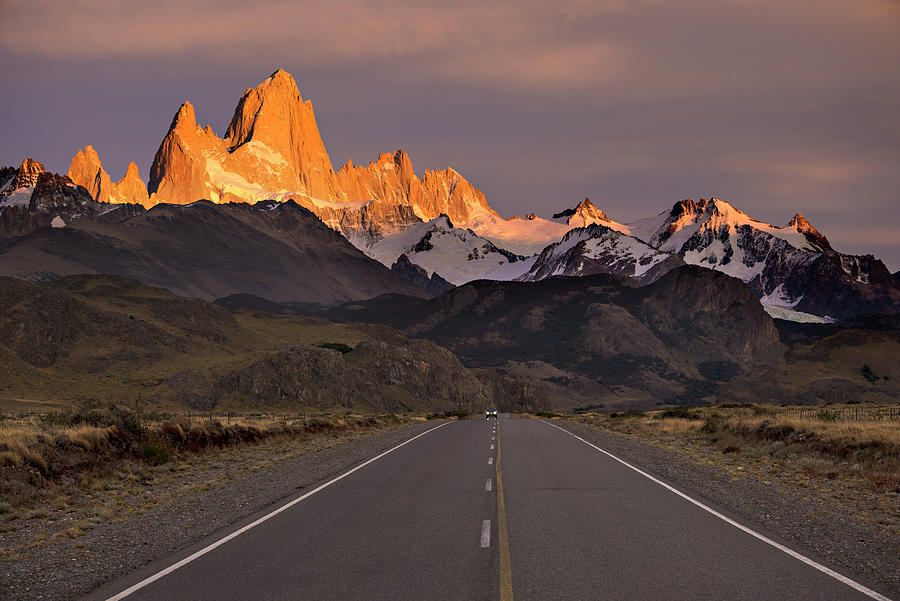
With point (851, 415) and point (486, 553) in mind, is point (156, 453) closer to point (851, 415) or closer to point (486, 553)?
point (486, 553)

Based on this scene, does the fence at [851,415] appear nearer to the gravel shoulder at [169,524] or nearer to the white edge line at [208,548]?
the gravel shoulder at [169,524]

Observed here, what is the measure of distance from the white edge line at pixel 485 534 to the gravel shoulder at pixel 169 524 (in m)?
4.48

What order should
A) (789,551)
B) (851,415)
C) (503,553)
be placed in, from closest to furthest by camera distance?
(503,553), (789,551), (851,415)

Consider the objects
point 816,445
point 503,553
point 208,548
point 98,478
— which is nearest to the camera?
point 503,553

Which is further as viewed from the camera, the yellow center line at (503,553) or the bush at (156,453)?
the bush at (156,453)

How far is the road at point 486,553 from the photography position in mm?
8742

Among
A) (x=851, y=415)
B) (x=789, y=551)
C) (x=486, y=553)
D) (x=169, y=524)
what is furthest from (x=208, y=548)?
(x=851, y=415)

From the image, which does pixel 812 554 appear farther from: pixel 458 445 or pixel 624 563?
pixel 458 445

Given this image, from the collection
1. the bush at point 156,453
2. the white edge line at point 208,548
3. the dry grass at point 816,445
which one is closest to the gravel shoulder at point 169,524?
the white edge line at point 208,548

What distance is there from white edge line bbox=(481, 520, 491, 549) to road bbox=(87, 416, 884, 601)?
0.10ft

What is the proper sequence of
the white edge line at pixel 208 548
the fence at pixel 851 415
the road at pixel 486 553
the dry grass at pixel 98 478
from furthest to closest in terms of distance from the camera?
1. the fence at pixel 851 415
2. the dry grass at pixel 98 478
3. the white edge line at pixel 208 548
4. the road at pixel 486 553

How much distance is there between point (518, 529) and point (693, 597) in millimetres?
4241

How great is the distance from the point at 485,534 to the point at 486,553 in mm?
1361

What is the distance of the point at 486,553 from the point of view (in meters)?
10.6
